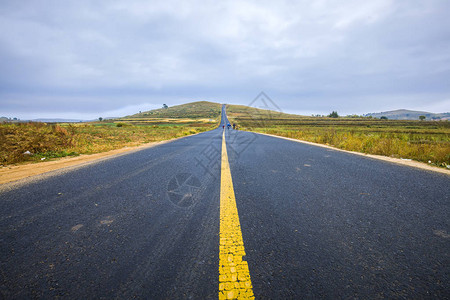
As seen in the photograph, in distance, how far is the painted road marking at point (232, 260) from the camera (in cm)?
100

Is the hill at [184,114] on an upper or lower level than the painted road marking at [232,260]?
upper

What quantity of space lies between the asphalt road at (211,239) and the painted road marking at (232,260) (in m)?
0.05

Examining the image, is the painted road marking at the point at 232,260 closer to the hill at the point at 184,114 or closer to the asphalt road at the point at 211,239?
the asphalt road at the point at 211,239

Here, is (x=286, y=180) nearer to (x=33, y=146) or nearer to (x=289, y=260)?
(x=289, y=260)

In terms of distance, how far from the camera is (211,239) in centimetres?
150

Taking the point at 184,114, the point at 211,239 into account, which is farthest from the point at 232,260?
the point at 184,114

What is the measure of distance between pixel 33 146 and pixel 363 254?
30.2ft

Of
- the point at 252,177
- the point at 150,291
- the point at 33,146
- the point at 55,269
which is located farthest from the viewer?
the point at 33,146

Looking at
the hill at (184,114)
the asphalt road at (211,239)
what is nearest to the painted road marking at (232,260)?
the asphalt road at (211,239)

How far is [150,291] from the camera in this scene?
1.01m

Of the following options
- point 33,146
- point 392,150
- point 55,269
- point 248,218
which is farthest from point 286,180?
point 33,146

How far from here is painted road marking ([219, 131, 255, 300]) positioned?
100 centimetres

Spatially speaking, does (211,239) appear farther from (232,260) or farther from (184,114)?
(184,114)

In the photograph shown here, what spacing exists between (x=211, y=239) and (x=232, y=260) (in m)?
0.30
